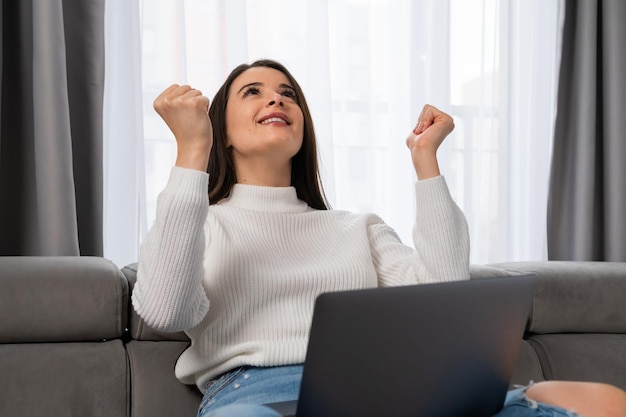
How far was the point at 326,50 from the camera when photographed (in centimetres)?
251

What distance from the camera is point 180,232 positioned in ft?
4.30

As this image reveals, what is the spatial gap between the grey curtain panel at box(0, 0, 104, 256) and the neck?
1.95 feet

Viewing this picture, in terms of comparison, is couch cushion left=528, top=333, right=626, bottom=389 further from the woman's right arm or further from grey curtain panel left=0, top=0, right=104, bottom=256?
grey curtain panel left=0, top=0, right=104, bottom=256

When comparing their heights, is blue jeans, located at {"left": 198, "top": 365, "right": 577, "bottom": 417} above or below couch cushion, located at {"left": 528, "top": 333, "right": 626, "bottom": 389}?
above

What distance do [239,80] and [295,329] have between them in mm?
603

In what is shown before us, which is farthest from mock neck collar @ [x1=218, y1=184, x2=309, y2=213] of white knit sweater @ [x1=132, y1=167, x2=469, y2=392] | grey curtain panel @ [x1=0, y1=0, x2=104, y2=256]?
grey curtain panel @ [x1=0, y1=0, x2=104, y2=256]

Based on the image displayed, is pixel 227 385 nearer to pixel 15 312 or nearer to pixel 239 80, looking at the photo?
pixel 15 312

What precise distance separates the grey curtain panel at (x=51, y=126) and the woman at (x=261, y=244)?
54 cm

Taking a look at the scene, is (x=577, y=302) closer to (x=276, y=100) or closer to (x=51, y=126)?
(x=276, y=100)

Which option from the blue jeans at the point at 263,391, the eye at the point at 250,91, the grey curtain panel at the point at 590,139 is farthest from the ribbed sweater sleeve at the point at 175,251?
the grey curtain panel at the point at 590,139

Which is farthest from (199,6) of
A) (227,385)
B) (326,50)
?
(227,385)

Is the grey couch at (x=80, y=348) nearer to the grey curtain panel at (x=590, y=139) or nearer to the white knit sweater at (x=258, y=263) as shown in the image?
the white knit sweater at (x=258, y=263)

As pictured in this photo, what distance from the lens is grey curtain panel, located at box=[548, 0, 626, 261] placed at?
2713 millimetres

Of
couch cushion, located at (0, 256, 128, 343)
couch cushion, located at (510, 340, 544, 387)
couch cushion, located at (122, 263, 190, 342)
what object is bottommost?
couch cushion, located at (510, 340, 544, 387)
